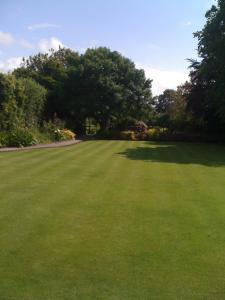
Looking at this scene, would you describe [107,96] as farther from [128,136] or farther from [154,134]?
[154,134]

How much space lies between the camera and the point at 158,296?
4559 millimetres

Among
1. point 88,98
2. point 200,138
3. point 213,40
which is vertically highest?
point 213,40

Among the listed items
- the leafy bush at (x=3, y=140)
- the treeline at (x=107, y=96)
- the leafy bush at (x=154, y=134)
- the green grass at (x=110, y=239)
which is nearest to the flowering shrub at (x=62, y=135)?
the treeline at (x=107, y=96)

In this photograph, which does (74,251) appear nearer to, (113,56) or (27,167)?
(27,167)

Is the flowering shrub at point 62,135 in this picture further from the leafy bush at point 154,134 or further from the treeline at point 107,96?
the leafy bush at point 154,134

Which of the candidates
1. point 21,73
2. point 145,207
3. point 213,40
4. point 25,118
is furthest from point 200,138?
point 145,207

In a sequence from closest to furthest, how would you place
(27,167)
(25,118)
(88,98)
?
(27,167), (25,118), (88,98)

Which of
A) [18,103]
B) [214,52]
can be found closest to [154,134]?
[214,52]

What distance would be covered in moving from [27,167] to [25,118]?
1493 cm

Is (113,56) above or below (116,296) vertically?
above

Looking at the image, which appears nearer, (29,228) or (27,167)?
(29,228)

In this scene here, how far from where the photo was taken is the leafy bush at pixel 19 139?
22759 millimetres

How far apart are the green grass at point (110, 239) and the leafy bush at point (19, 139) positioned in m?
11.4

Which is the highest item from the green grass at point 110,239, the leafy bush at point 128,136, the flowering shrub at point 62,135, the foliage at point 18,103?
the foliage at point 18,103
